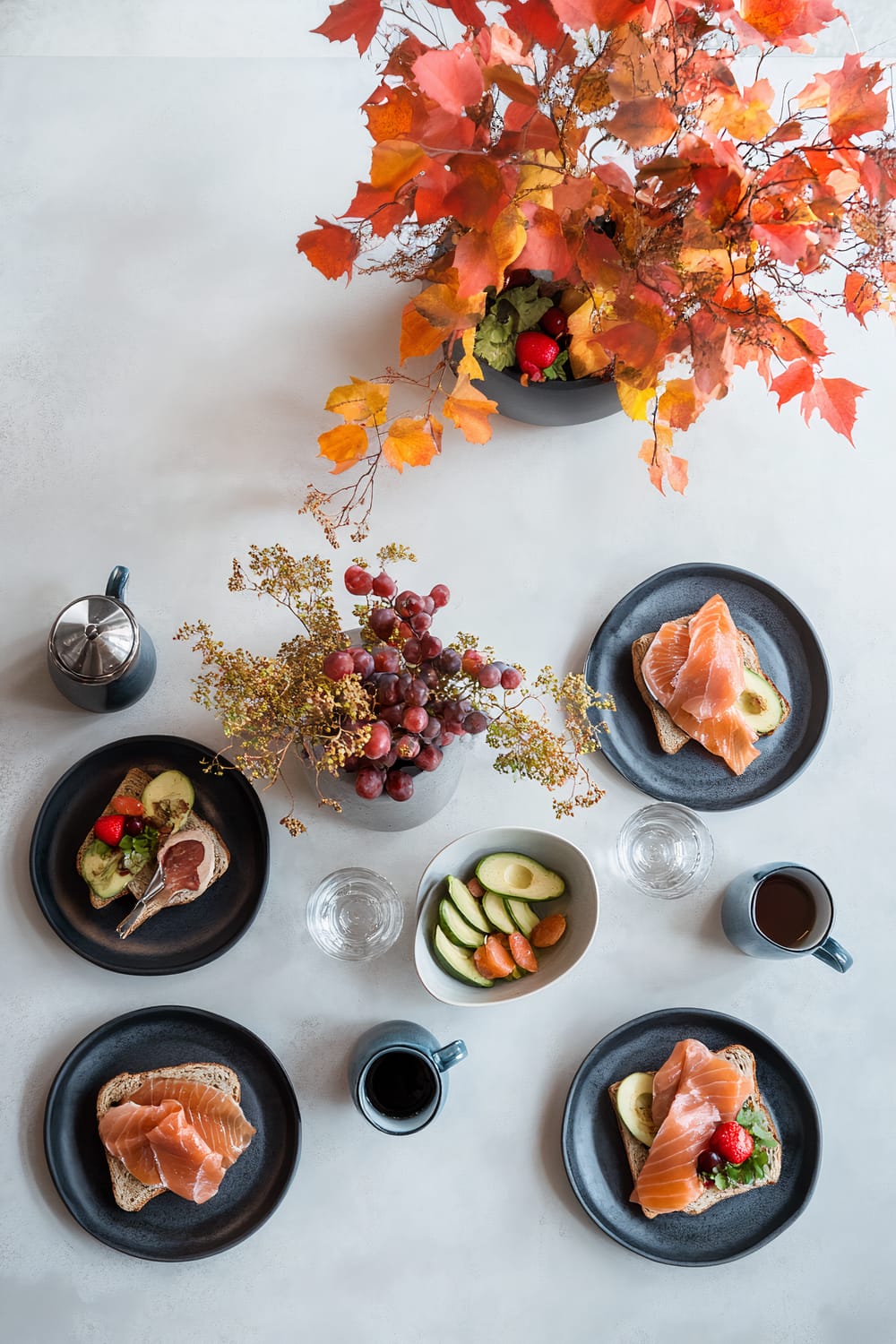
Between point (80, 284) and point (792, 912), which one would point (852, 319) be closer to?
point (792, 912)

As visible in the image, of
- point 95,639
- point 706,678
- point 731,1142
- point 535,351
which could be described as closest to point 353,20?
point 535,351

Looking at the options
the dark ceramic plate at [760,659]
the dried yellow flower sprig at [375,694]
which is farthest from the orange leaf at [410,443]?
the dark ceramic plate at [760,659]

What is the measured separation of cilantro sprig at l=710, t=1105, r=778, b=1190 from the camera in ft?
4.88

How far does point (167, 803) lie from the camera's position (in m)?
1.49

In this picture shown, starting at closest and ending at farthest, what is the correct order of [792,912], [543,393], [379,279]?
1. [543,393]
2. [792,912]
3. [379,279]

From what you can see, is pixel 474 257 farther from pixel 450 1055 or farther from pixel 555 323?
pixel 450 1055

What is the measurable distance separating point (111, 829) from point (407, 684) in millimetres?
566

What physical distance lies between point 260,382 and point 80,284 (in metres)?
0.35

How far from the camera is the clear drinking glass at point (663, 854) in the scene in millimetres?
1589

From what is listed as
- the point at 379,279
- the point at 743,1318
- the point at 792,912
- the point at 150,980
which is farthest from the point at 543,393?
the point at 743,1318

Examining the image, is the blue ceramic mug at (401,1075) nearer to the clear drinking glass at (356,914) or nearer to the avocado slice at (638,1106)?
the clear drinking glass at (356,914)

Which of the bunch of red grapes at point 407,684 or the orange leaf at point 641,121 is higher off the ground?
the orange leaf at point 641,121

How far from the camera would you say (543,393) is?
1446mm

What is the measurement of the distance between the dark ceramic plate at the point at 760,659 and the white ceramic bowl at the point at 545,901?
19 cm
